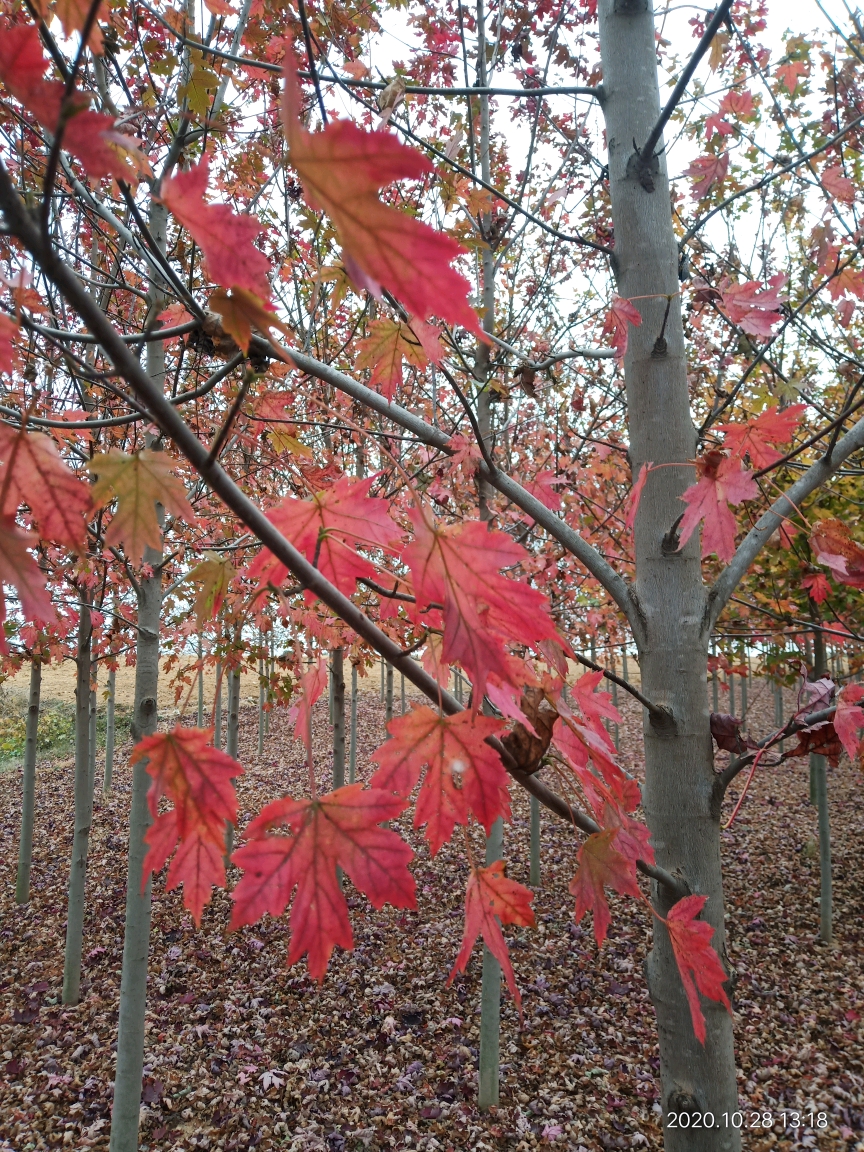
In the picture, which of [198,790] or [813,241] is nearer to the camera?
[198,790]

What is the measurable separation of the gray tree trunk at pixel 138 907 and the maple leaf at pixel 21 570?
2214mm

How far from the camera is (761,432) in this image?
1532mm

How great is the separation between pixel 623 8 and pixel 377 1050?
5.42 meters

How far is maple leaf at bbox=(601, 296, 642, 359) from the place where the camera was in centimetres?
146

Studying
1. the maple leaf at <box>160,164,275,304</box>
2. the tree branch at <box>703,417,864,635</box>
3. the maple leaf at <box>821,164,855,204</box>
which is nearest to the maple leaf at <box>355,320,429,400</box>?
the maple leaf at <box>160,164,275,304</box>

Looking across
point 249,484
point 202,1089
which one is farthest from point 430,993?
point 249,484

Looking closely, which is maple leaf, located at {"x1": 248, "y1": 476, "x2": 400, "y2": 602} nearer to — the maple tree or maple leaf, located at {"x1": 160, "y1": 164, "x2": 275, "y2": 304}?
the maple tree

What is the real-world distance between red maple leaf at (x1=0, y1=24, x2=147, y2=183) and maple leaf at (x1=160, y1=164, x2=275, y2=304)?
0.18 feet

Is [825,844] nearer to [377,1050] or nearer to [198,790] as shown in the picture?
[377,1050]

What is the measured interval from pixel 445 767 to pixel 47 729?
Answer: 1799cm

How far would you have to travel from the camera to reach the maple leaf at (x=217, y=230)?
0.57 m

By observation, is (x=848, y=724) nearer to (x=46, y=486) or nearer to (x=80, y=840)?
(x=46, y=486)

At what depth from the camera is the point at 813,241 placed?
2.77 m

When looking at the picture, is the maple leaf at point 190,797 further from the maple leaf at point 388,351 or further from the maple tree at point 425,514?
the maple leaf at point 388,351
